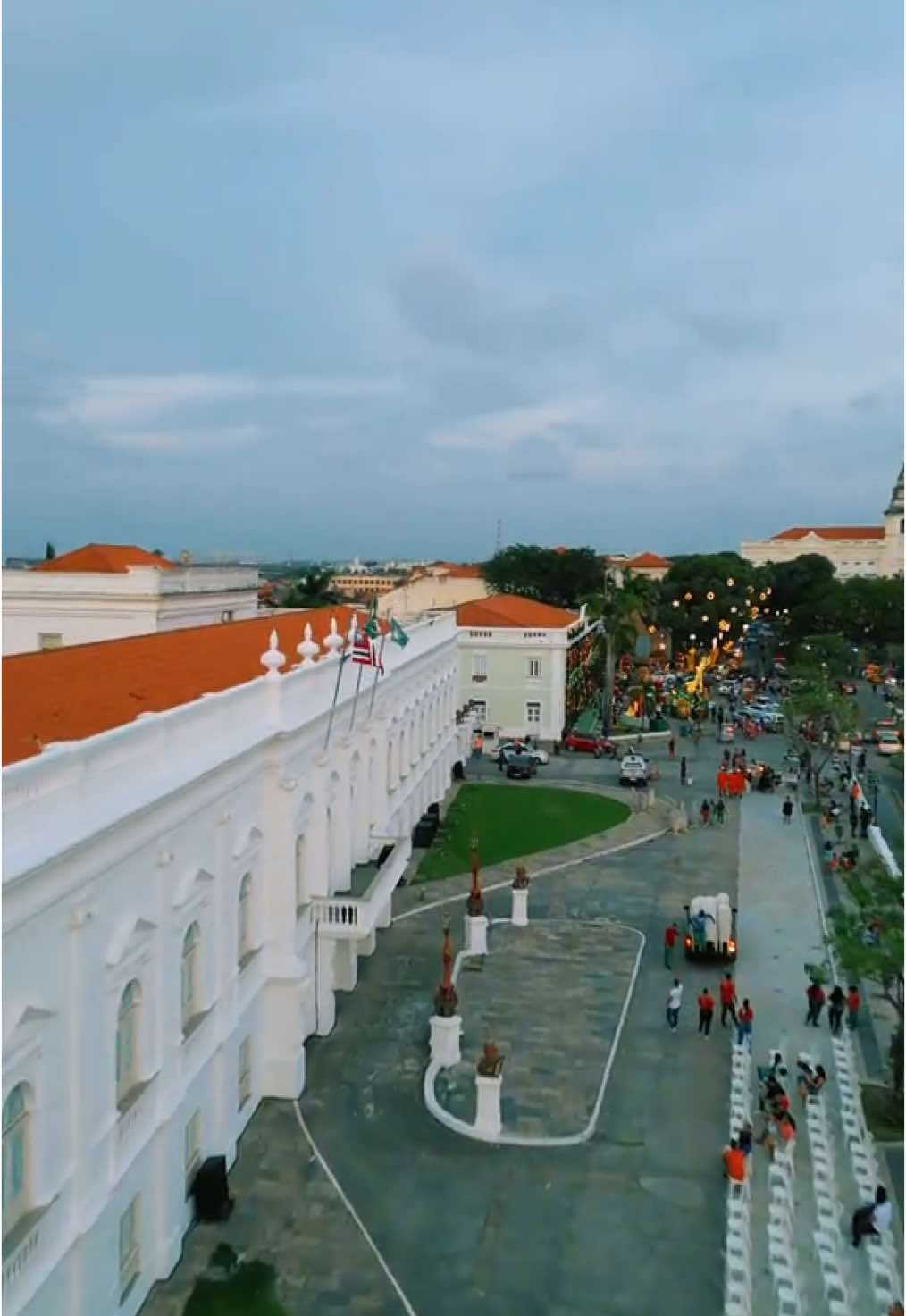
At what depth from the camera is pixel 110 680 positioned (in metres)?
18.7

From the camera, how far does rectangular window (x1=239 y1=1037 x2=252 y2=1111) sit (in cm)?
1820

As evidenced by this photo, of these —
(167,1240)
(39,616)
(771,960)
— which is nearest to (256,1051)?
(167,1240)

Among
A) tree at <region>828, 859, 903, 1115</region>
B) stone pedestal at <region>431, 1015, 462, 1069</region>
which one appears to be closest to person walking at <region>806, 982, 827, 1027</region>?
tree at <region>828, 859, 903, 1115</region>

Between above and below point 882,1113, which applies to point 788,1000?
above

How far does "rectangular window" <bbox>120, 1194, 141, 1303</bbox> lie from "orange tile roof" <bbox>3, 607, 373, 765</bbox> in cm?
584

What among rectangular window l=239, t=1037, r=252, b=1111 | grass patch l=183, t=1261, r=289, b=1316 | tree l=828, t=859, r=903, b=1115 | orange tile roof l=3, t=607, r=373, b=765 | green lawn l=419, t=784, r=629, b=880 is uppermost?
orange tile roof l=3, t=607, r=373, b=765

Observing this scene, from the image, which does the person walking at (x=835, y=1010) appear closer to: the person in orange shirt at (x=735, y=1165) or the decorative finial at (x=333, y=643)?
the person in orange shirt at (x=735, y=1165)

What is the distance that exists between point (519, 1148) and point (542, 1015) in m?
5.06

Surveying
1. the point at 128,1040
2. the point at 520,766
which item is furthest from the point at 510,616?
the point at 128,1040

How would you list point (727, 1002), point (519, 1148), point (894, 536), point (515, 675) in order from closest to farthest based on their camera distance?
point (519, 1148)
point (727, 1002)
point (515, 675)
point (894, 536)

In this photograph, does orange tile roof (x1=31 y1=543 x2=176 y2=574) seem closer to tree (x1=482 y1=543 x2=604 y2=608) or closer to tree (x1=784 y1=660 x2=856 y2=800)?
tree (x1=784 y1=660 x2=856 y2=800)

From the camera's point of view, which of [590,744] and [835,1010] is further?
[590,744]

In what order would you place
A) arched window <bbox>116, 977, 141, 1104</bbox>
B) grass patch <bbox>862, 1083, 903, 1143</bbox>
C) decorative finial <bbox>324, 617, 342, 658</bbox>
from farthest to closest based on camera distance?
decorative finial <bbox>324, 617, 342, 658</bbox>
grass patch <bbox>862, 1083, 903, 1143</bbox>
arched window <bbox>116, 977, 141, 1104</bbox>

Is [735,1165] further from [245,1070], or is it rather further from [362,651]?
[362,651]
